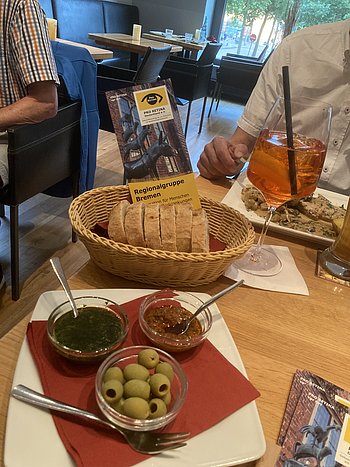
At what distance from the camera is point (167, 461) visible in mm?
486

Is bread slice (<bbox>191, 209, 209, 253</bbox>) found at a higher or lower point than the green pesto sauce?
higher

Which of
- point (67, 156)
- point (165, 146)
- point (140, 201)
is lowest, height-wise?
point (67, 156)

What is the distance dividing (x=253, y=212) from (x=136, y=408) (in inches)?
28.5

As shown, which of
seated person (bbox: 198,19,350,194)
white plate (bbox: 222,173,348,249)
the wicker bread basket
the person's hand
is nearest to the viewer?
the wicker bread basket

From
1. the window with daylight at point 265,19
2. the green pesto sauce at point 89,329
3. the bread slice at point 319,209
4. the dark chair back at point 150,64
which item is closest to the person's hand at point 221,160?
the bread slice at point 319,209

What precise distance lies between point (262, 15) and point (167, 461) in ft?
26.5

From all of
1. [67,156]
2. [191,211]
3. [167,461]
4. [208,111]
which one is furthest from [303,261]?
[208,111]

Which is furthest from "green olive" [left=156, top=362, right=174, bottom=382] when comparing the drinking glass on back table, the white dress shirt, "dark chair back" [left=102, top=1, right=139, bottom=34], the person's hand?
"dark chair back" [left=102, top=1, right=139, bottom=34]

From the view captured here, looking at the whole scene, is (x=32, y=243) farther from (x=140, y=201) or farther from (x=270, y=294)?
(x=270, y=294)

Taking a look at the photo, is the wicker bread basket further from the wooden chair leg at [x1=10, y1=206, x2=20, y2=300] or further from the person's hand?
the wooden chair leg at [x1=10, y1=206, x2=20, y2=300]

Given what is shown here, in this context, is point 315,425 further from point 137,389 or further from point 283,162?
point 283,162

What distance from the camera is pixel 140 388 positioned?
0.52 metres

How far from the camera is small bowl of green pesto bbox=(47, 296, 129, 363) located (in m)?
0.58

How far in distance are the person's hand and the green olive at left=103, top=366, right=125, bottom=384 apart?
2.92 feet
